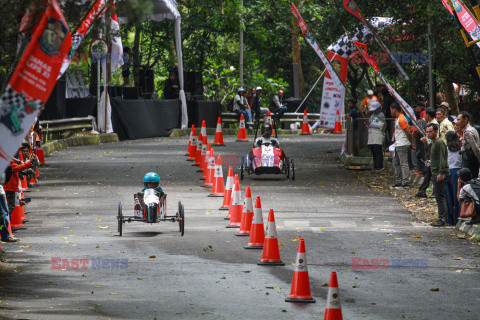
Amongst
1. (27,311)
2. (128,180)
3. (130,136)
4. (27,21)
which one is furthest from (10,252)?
(130,136)

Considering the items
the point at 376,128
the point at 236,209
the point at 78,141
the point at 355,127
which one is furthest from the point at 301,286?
the point at 78,141

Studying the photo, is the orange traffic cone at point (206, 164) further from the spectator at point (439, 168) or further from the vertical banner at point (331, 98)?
the spectator at point (439, 168)

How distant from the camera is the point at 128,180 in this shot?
2247 cm

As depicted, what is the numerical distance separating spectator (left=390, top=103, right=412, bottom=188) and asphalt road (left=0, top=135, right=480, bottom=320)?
0.94 m

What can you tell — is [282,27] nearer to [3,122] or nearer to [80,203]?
[80,203]

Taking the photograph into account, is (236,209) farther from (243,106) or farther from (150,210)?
(243,106)

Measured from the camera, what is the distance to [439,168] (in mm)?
15695

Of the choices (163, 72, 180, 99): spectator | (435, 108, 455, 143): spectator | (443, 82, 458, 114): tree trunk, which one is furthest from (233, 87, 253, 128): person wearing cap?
(435, 108, 455, 143): spectator

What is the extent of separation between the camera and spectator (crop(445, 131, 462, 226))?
15828 mm

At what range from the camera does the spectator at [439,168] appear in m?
15.7

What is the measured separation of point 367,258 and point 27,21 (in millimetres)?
5991

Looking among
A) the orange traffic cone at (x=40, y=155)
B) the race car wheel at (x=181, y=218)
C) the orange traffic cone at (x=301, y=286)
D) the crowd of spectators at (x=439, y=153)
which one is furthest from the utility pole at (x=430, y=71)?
the orange traffic cone at (x=301, y=286)

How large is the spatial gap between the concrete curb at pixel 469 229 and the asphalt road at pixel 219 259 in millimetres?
240

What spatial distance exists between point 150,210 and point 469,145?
540cm
